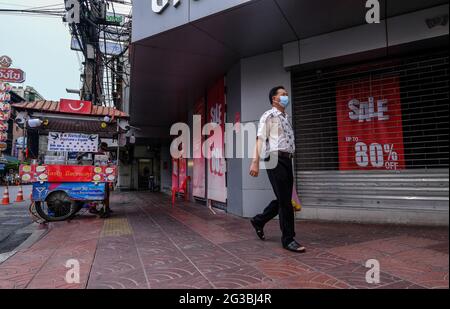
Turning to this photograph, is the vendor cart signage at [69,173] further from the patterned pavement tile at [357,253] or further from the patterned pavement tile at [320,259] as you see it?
the patterned pavement tile at [357,253]

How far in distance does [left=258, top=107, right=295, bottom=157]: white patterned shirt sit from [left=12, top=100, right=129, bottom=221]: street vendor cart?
14.4ft

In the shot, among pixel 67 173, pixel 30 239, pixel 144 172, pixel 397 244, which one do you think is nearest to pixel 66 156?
pixel 67 173

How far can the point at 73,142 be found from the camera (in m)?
6.72

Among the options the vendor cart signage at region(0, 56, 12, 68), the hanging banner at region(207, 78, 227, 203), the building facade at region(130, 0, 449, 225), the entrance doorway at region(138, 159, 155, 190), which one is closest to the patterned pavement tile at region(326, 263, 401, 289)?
the building facade at region(130, 0, 449, 225)

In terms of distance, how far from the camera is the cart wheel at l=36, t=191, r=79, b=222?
631 cm

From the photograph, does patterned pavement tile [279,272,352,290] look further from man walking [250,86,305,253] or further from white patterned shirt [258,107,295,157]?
white patterned shirt [258,107,295,157]

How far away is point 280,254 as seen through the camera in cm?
324

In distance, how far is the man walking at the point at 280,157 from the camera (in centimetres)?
340

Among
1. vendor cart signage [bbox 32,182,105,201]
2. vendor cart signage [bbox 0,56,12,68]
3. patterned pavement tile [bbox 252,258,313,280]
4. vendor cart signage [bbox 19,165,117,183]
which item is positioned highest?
vendor cart signage [bbox 0,56,12,68]

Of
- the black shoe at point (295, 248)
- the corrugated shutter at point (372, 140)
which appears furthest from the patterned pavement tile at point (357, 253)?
the corrugated shutter at point (372, 140)

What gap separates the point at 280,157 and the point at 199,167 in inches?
239

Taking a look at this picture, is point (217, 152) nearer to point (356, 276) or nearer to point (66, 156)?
point (66, 156)

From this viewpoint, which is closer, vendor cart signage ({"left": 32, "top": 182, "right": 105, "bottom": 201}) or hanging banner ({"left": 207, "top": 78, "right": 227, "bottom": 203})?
vendor cart signage ({"left": 32, "top": 182, "right": 105, "bottom": 201})
